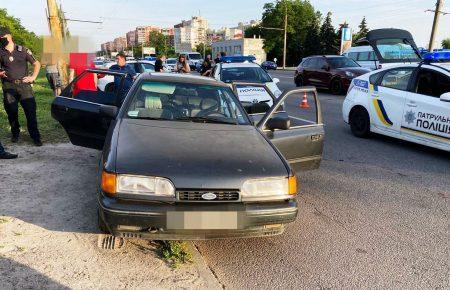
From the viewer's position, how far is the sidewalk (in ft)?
9.53

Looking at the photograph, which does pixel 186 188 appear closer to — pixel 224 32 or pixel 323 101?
pixel 323 101

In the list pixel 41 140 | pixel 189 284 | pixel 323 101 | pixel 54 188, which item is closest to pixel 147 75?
pixel 54 188

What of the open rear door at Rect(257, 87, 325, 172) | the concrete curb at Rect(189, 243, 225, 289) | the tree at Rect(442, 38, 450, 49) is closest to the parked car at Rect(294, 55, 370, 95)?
the open rear door at Rect(257, 87, 325, 172)

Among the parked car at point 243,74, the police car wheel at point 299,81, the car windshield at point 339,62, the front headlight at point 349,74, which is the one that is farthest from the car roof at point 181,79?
the police car wheel at point 299,81

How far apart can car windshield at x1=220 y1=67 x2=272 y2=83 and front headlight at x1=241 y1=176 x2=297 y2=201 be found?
281 inches

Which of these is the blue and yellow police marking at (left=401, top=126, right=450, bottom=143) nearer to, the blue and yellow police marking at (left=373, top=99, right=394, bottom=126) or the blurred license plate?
the blue and yellow police marking at (left=373, top=99, right=394, bottom=126)

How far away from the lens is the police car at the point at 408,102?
654cm

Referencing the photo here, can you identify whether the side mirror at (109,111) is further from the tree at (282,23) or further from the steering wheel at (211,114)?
the tree at (282,23)

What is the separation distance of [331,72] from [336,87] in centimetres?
69

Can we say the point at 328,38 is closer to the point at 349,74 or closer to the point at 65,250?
the point at 349,74

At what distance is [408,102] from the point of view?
7012 millimetres

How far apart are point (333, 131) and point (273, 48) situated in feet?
250

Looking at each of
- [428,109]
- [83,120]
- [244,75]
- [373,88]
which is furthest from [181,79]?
[244,75]

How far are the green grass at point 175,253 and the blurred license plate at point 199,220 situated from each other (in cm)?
44
